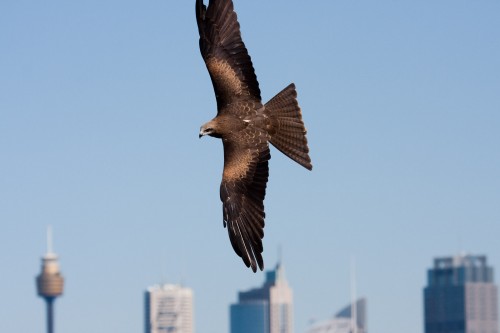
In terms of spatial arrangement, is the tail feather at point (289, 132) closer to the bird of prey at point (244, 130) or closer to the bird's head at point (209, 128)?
the bird of prey at point (244, 130)

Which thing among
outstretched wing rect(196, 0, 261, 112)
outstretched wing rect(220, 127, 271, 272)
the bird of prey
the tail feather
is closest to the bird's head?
the bird of prey

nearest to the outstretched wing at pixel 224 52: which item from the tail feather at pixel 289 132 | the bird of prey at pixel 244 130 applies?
the bird of prey at pixel 244 130

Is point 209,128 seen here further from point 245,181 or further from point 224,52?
point 224,52

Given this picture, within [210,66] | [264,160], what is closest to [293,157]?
[264,160]

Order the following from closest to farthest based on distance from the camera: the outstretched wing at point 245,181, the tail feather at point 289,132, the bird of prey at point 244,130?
1. the outstretched wing at point 245,181
2. the bird of prey at point 244,130
3. the tail feather at point 289,132

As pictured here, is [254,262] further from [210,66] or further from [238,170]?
[210,66]

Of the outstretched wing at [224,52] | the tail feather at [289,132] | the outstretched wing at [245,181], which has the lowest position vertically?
the outstretched wing at [245,181]

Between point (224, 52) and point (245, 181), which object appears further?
point (224, 52)

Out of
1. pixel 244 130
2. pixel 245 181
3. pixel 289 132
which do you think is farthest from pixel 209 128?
pixel 289 132

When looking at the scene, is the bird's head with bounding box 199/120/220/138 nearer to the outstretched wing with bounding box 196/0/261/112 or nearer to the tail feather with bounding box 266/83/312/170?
the outstretched wing with bounding box 196/0/261/112

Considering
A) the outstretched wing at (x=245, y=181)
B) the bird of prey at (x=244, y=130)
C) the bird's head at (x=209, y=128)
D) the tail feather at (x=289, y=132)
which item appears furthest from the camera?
the tail feather at (x=289, y=132)
